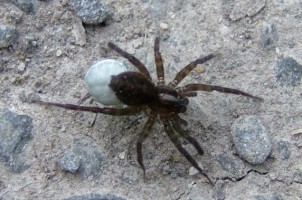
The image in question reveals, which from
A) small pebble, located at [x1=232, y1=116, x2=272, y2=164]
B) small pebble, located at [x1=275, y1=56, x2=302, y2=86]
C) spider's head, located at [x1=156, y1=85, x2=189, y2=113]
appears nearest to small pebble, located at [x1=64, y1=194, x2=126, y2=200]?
spider's head, located at [x1=156, y1=85, x2=189, y2=113]

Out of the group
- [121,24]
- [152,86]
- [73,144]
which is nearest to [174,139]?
[152,86]

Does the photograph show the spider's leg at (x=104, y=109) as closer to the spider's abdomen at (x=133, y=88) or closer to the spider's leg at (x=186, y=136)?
the spider's abdomen at (x=133, y=88)

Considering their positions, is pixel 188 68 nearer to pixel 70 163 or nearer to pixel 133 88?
pixel 133 88


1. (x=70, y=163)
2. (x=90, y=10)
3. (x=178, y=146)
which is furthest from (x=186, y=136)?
(x=90, y=10)

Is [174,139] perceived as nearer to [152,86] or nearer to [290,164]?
[152,86]

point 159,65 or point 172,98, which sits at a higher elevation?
point 159,65
